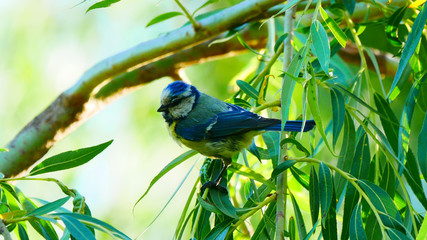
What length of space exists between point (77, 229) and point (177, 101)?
1.04 metres

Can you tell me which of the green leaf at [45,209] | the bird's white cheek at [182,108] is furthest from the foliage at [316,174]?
the bird's white cheek at [182,108]

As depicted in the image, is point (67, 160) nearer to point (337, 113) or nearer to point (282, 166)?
point (282, 166)

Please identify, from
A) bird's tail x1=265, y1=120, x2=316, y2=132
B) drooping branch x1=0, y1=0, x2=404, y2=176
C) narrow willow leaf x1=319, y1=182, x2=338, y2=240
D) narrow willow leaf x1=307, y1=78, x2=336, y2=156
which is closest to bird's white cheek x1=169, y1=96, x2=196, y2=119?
drooping branch x1=0, y1=0, x2=404, y2=176

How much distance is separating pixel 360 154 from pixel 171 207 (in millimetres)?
2678

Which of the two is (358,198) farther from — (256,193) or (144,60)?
(144,60)

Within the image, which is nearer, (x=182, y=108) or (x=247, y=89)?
(x=247, y=89)

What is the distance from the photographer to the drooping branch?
2.34 meters

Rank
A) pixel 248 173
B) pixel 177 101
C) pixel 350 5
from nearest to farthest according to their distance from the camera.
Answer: pixel 248 173 → pixel 350 5 → pixel 177 101

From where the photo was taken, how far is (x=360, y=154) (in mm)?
1705

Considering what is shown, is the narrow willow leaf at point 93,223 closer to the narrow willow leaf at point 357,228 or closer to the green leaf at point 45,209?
the green leaf at point 45,209

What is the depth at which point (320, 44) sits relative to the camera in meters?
1.33

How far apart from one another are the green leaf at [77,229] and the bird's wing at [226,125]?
28.3 inches

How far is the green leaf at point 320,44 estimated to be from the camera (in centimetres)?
129

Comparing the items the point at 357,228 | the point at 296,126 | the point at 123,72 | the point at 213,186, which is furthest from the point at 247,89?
the point at 123,72
